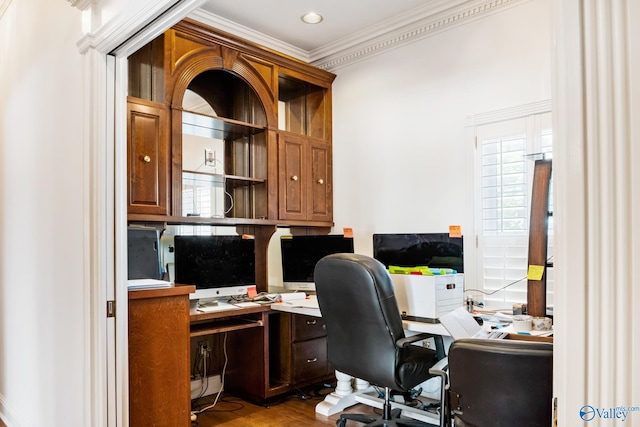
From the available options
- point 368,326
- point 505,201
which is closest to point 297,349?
point 368,326

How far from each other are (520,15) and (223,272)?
2.75 m

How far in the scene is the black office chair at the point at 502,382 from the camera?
4.64 feet

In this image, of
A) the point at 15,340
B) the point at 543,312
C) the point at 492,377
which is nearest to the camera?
the point at 492,377

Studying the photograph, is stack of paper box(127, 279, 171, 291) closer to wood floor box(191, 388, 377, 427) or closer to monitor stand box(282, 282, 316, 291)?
wood floor box(191, 388, 377, 427)

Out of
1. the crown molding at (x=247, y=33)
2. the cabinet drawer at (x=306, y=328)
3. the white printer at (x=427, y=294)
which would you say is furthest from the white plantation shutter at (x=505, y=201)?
the crown molding at (x=247, y=33)

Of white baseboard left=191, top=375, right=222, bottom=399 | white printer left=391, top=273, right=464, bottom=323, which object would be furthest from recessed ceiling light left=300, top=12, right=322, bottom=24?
white baseboard left=191, top=375, right=222, bottom=399

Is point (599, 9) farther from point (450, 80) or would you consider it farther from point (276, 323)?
point (276, 323)

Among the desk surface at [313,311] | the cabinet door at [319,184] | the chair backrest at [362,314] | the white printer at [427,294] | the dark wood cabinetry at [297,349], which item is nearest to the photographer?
the chair backrest at [362,314]

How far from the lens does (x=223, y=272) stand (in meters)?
3.30

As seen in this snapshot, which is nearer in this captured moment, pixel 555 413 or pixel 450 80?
pixel 555 413

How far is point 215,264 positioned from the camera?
3262 mm

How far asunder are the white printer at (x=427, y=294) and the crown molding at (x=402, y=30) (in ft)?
6.28

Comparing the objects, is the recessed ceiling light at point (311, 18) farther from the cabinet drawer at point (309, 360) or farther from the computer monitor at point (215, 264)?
the cabinet drawer at point (309, 360)

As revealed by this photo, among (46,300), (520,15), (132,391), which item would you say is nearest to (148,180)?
(46,300)
